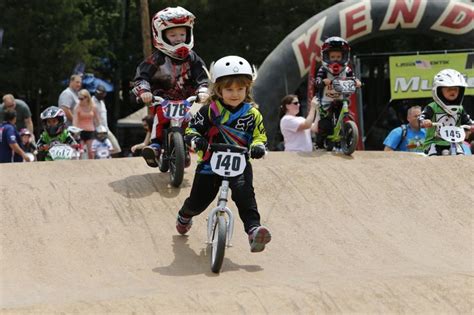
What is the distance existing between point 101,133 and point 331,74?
4433 millimetres

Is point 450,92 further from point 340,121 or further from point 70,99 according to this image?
point 70,99

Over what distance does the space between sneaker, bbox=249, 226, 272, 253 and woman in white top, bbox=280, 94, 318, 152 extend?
5314 mm

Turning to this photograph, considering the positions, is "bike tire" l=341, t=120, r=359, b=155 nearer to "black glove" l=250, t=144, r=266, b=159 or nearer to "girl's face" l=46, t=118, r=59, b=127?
"girl's face" l=46, t=118, r=59, b=127

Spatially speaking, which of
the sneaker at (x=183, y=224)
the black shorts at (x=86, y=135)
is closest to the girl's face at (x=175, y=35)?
the sneaker at (x=183, y=224)

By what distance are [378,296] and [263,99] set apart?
34.4 feet

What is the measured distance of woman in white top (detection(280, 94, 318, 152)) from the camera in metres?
12.6

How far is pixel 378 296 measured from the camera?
21.5 ft

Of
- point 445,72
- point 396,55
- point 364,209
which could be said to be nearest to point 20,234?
point 364,209

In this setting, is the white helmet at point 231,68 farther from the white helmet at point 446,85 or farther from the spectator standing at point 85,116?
the spectator standing at point 85,116

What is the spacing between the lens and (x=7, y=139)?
13.2 m

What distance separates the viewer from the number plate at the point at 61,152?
41.0 ft

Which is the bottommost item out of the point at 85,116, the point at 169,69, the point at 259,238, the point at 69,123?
the point at 69,123

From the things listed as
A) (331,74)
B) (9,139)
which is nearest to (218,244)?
(331,74)

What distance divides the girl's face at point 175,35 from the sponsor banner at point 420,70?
26.2 feet
